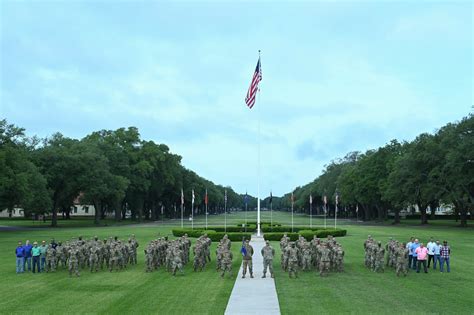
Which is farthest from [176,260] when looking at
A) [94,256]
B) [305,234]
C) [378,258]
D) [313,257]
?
[305,234]

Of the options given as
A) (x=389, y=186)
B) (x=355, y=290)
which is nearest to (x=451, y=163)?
(x=389, y=186)

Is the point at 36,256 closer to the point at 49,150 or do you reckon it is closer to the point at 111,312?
the point at 111,312

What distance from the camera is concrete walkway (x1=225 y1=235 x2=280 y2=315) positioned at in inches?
615

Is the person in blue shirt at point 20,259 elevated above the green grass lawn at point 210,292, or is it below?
above

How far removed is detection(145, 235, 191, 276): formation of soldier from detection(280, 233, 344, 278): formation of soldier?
4893 millimetres

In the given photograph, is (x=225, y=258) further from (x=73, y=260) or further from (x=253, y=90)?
(x=253, y=90)

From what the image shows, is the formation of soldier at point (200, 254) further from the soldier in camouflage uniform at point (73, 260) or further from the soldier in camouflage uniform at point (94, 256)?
the soldier in camouflage uniform at point (73, 260)

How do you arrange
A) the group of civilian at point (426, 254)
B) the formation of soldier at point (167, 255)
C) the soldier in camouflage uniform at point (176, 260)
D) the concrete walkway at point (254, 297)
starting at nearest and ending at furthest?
the concrete walkway at point (254, 297) → the soldier in camouflage uniform at point (176, 260) → the formation of soldier at point (167, 255) → the group of civilian at point (426, 254)

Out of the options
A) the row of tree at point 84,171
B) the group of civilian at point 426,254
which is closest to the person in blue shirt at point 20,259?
the group of civilian at point 426,254

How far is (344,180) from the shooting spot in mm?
109312

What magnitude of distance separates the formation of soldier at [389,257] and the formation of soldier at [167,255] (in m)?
9.11

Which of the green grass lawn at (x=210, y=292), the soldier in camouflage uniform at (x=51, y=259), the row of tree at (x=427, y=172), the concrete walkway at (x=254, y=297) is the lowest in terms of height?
the green grass lawn at (x=210, y=292)

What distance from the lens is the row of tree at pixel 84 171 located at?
57281 mm

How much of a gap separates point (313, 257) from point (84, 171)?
171ft
